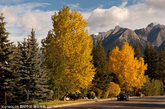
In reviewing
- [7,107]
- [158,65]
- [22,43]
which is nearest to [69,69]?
[22,43]

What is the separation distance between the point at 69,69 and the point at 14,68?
30.4 feet

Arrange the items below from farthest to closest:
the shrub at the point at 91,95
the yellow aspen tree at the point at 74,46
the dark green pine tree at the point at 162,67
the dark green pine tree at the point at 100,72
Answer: the dark green pine tree at the point at 162,67 → the dark green pine tree at the point at 100,72 → the shrub at the point at 91,95 → the yellow aspen tree at the point at 74,46

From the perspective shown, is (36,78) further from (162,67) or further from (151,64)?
(162,67)

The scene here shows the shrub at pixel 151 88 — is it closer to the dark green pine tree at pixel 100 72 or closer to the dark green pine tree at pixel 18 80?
the dark green pine tree at pixel 100 72

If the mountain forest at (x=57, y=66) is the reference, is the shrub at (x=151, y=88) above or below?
below

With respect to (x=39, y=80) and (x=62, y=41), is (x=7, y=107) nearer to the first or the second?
(x=39, y=80)

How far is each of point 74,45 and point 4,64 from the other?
11.1 metres

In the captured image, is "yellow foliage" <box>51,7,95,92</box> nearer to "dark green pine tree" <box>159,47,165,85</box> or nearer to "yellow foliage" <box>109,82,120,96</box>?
"yellow foliage" <box>109,82,120,96</box>

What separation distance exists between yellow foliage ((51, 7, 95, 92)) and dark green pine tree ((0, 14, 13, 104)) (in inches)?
355

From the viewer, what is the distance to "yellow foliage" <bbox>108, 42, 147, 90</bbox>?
5069 cm

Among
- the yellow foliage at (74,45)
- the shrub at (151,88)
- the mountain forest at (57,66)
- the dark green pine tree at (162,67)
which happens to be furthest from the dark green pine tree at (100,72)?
the dark green pine tree at (162,67)

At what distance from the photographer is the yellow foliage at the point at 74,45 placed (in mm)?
32344

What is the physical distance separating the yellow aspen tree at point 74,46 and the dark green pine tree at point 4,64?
8.85 meters

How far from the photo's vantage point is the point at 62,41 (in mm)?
33125
